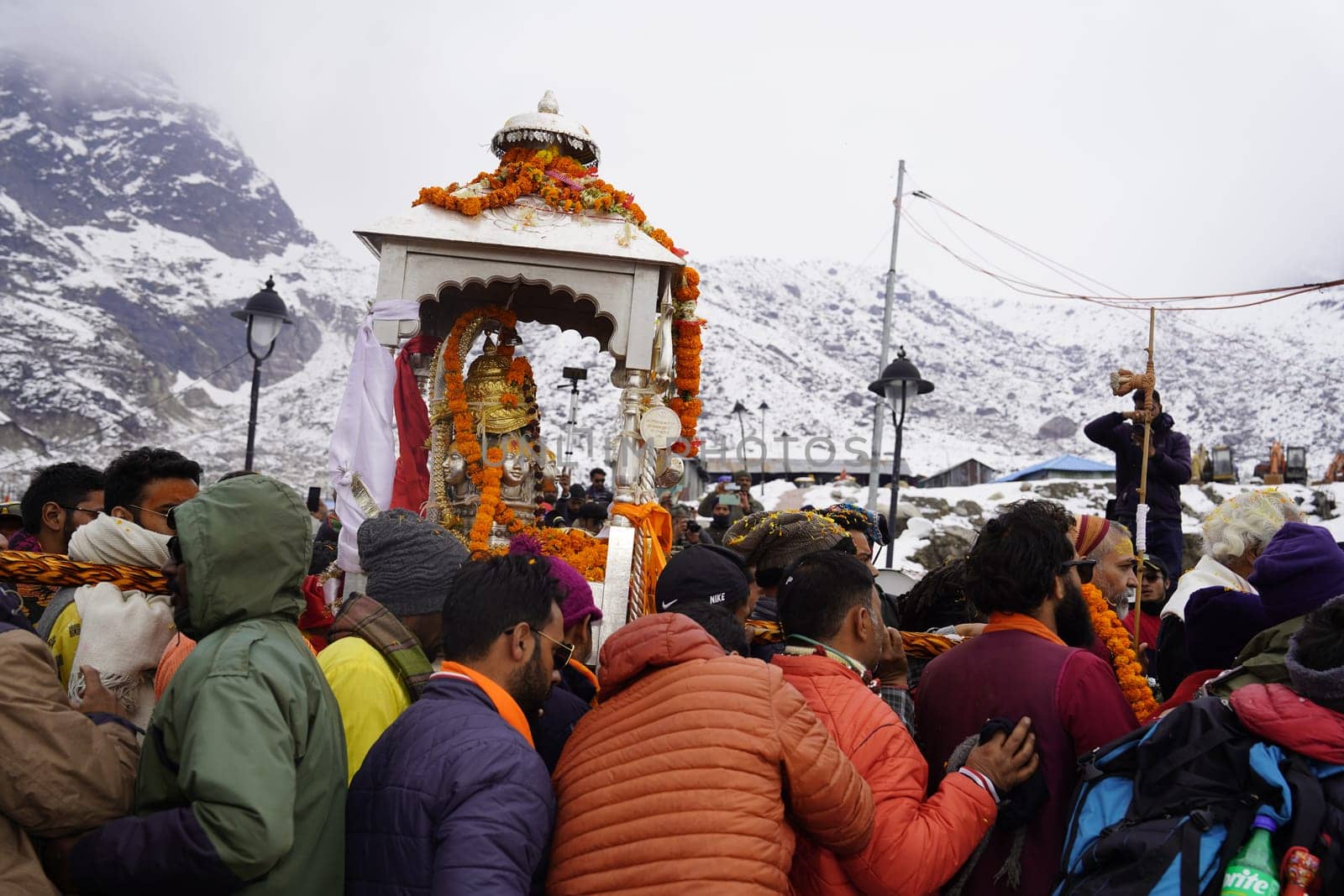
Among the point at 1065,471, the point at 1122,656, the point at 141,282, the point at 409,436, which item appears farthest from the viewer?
the point at 141,282

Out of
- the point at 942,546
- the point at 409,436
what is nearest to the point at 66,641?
the point at 409,436

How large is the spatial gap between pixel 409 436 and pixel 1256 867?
6.34 metres

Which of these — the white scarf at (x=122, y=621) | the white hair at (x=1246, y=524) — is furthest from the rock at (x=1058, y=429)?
the white scarf at (x=122, y=621)

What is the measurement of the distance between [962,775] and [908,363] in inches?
419

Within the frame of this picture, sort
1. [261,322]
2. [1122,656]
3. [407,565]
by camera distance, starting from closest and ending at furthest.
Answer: [407,565] < [1122,656] < [261,322]

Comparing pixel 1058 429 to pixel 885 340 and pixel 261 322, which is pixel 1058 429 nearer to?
pixel 885 340

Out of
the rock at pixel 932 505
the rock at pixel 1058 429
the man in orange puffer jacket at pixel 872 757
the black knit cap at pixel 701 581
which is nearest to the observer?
the man in orange puffer jacket at pixel 872 757

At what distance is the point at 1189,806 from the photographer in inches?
82.6

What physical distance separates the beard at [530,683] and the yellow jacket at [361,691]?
438 mm

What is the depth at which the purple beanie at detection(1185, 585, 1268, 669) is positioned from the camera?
2.69m

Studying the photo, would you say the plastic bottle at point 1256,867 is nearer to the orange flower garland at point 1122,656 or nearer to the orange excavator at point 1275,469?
the orange flower garland at point 1122,656

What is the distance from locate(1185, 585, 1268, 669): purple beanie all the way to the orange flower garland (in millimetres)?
403

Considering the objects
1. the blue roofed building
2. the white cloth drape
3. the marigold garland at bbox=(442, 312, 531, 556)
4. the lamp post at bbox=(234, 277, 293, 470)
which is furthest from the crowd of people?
the blue roofed building

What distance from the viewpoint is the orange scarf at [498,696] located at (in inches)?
91.1
